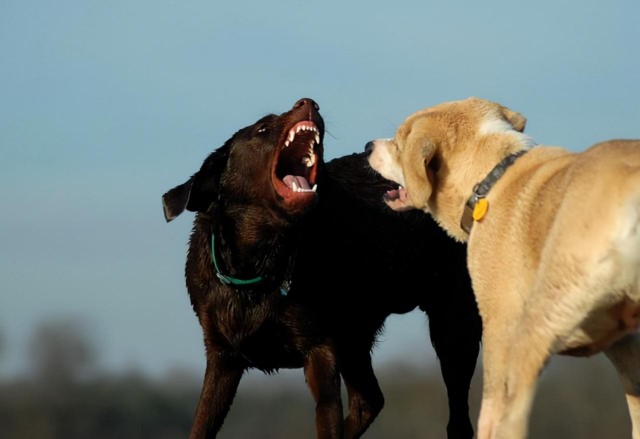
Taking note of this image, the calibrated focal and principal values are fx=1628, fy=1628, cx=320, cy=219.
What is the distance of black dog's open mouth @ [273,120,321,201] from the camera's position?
10.3 meters

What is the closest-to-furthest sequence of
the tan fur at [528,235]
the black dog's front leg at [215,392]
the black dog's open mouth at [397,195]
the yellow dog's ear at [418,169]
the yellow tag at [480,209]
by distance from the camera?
1. the tan fur at [528,235]
2. the yellow tag at [480,209]
3. the yellow dog's ear at [418,169]
4. the black dog's open mouth at [397,195]
5. the black dog's front leg at [215,392]

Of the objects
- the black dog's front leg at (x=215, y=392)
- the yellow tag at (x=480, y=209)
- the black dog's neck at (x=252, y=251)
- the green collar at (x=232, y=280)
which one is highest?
the yellow tag at (x=480, y=209)

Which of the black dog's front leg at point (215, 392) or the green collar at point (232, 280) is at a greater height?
the green collar at point (232, 280)

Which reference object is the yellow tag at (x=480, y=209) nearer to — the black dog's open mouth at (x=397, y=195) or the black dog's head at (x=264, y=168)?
the black dog's open mouth at (x=397, y=195)

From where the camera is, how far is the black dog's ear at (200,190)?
10.3 metres

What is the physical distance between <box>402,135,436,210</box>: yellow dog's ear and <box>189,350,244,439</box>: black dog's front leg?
6.28 feet

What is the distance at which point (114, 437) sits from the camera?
15.0m

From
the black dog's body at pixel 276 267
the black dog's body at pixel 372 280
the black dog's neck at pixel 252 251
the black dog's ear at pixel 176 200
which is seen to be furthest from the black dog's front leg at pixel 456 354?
the black dog's ear at pixel 176 200

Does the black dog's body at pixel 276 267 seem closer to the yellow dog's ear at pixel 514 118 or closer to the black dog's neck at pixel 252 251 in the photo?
the black dog's neck at pixel 252 251

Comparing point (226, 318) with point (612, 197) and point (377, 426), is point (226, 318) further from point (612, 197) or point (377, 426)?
point (377, 426)

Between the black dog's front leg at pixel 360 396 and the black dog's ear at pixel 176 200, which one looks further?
the black dog's front leg at pixel 360 396

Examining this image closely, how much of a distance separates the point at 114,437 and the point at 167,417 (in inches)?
33.3

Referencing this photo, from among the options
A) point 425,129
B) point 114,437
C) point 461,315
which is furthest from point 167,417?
point 425,129

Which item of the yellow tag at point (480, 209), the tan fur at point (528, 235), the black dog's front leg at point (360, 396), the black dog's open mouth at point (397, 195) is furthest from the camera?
the black dog's front leg at point (360, 396)
